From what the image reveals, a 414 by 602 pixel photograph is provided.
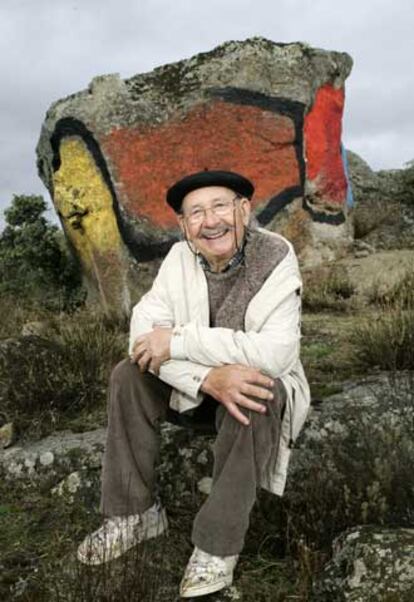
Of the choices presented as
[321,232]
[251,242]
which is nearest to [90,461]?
[251,242]

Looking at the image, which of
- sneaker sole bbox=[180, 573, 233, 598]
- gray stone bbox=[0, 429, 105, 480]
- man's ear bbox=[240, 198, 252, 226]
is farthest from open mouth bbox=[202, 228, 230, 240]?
gray stone bbox=[0, 429, 105, 480]

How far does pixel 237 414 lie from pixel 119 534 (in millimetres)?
730

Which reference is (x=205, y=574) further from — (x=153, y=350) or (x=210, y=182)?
(x=210, y=182)

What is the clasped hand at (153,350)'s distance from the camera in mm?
2805

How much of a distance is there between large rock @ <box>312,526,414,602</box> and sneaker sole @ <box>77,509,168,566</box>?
0.67 m

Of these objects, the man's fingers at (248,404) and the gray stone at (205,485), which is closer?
the man's fingers at (248,404)

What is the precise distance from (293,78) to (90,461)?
665 cm

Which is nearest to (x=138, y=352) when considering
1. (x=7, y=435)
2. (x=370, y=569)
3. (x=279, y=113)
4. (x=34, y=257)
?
(x=370, y=569)

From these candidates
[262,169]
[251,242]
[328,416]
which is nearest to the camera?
[251,242]

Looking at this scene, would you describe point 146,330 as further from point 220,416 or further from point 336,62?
point 336,62

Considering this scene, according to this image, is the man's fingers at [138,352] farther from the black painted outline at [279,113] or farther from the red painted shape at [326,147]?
the red painted shape at [326,147]

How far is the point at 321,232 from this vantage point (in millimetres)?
9266

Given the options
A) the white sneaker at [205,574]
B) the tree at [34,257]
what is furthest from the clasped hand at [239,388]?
the tree at [34,257]

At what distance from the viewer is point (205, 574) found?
2555mm
